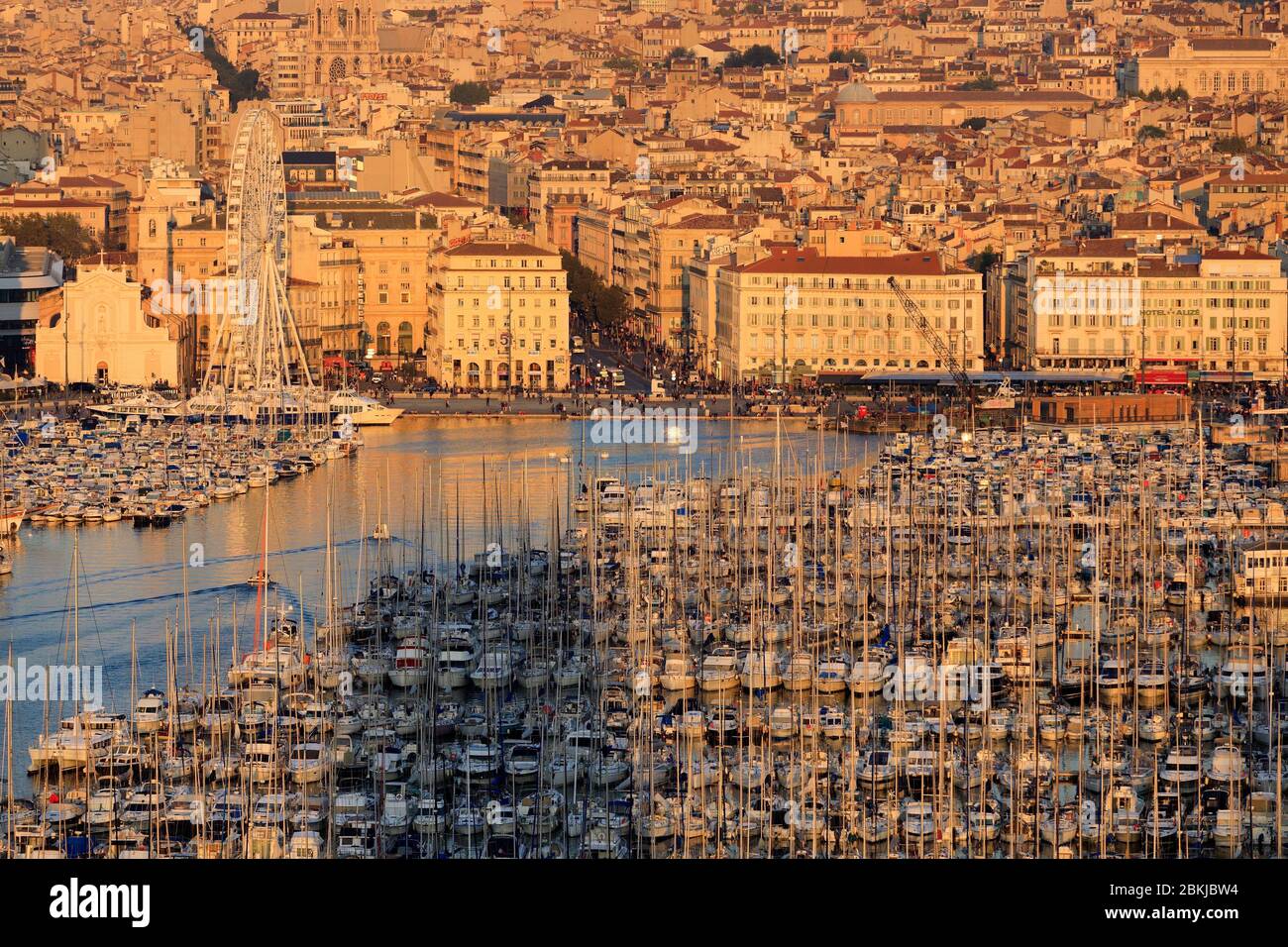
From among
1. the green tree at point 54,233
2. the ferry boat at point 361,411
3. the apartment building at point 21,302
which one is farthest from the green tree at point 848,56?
the ferry boat at point 361,411

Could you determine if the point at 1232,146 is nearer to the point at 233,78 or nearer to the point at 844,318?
the point at 844,318

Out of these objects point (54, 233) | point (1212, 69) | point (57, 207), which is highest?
point (1212, 69)

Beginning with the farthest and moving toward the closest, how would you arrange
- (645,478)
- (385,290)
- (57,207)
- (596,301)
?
(57,207) → (596,301) → (385,290) → (645,478)

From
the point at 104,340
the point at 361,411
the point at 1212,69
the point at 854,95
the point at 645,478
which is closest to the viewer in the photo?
the point at 645,478

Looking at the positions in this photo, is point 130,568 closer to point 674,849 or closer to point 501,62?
point 674,849

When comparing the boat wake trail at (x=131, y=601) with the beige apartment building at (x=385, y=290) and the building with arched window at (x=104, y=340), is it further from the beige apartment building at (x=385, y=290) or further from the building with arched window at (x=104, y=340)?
the beige apartment building at (x=385, y=290)

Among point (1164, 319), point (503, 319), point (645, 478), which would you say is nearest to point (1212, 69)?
point (1164, 319)

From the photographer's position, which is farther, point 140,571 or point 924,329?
point 924,329

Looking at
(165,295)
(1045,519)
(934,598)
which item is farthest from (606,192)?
(934,598)
